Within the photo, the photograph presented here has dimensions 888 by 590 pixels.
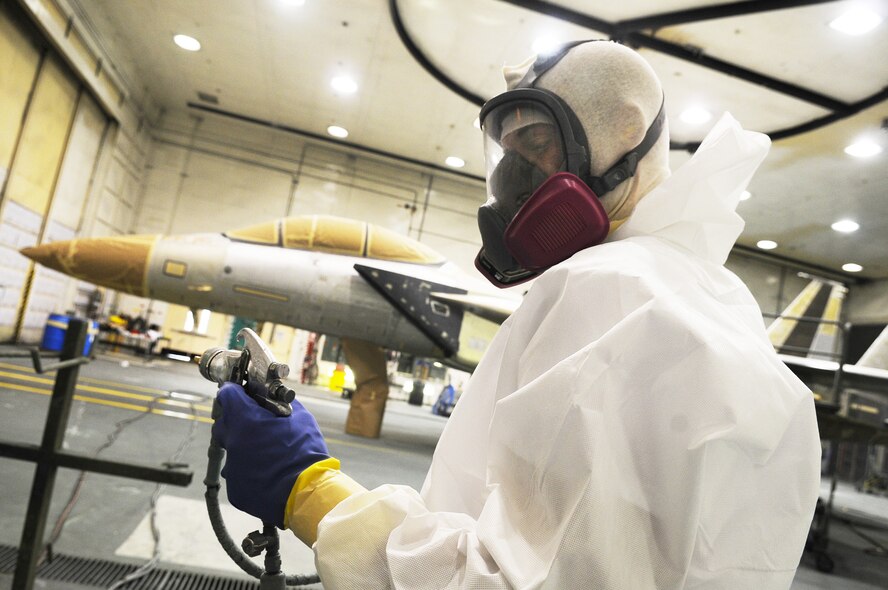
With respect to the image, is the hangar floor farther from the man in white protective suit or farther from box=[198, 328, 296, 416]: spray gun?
the man in white protective suit

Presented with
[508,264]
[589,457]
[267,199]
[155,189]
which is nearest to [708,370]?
[589,457]

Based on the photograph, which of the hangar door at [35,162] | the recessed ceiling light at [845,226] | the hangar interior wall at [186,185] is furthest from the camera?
the recessed ceiling light at [845,226]

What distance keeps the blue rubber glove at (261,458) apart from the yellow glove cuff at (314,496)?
0.08 ft

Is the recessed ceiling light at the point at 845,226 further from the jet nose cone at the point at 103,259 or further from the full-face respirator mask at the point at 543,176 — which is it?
the jet nose cone at the point at 103,259

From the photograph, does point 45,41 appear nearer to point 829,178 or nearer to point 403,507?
point 403,507

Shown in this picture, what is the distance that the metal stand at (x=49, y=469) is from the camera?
1981 mm

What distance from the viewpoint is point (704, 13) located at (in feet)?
19.7

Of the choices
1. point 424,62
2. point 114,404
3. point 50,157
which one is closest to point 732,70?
point 424,62

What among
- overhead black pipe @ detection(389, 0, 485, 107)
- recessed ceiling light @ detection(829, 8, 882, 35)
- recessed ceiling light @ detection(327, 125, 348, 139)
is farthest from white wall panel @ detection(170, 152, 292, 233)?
recessed ceiling light @ detection(829, 8, 882, 35)

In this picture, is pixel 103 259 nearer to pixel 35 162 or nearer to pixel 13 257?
pixel 13 257

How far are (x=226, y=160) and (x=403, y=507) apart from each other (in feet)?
40.6

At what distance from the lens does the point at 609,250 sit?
3.15 ft

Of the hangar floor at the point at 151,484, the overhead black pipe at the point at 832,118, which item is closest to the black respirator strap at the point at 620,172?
the hangar floor at the point at 151,484

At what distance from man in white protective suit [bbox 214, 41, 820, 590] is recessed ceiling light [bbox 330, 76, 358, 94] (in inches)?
357
